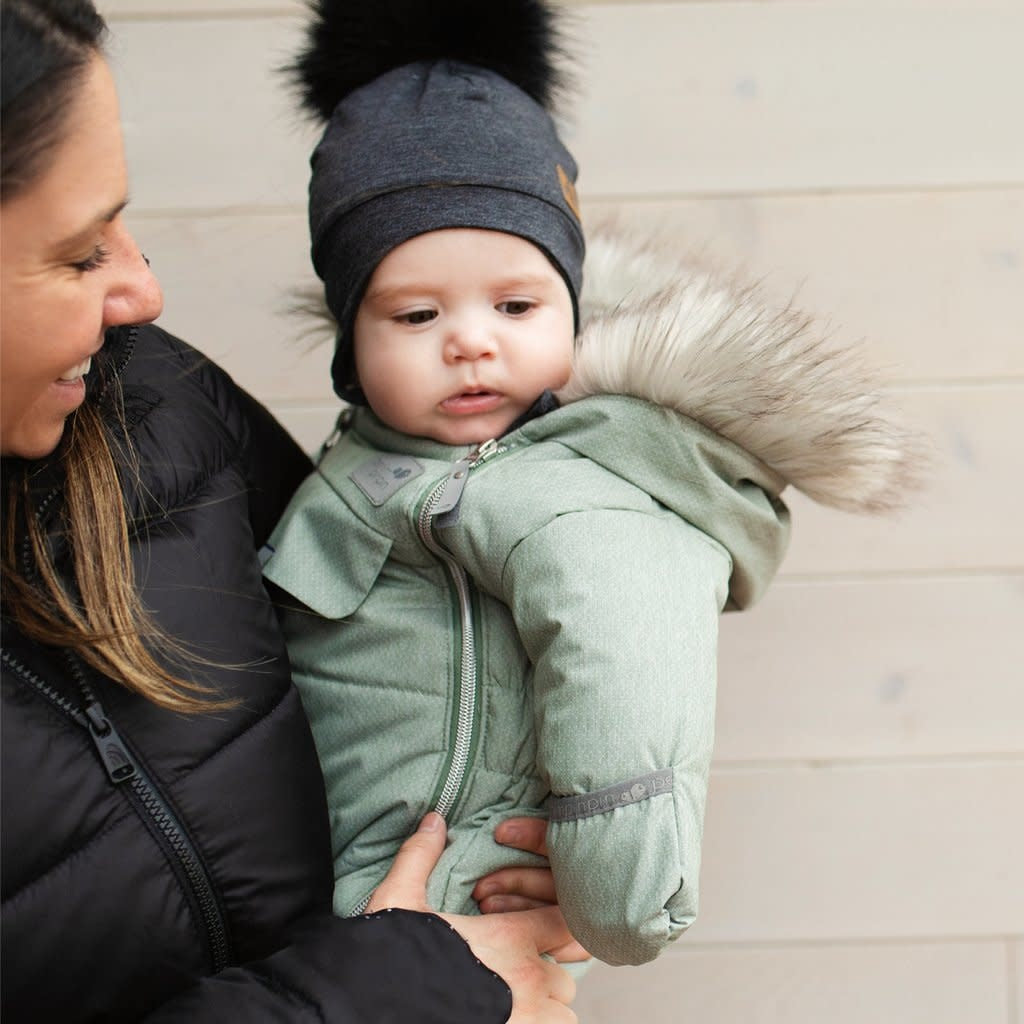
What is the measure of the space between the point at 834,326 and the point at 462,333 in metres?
0.61

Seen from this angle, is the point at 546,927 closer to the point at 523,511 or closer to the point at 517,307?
the point at 523,511

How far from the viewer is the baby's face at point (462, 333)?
3.44 feet

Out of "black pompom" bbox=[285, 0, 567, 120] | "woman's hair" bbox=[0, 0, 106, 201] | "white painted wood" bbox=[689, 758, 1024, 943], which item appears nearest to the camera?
"woman's hair" bbox=[0, 0, 106, 201]

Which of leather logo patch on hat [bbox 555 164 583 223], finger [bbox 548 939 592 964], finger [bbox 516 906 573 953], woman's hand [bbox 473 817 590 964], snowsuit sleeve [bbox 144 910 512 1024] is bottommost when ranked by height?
finger [bbox 548 939 592 964]

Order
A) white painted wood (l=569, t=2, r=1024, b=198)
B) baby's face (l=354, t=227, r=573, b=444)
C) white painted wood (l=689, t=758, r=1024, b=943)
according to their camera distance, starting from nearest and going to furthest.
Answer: baby's face (l=354, t=227, r=573, b=444) → white painted wood (l=569, t=2, r=1024, b=198) → white painted wood (l=689, t=758, r=1024, b=943)

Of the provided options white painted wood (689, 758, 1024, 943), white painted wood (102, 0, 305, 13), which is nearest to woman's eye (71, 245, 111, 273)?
white painted wood (102, 0, 305, 13)

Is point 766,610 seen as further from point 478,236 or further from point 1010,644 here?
point 478,236

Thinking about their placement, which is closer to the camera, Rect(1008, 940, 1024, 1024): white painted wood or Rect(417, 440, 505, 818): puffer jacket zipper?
Rect(417, 440, 505, 818): puffer jacket zipper

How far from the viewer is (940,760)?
1.53 metres

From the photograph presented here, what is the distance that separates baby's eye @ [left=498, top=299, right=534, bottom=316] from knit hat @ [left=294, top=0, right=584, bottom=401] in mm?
51

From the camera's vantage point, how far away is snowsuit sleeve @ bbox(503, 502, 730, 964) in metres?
0.87

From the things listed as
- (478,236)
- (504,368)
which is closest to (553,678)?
(504,368)

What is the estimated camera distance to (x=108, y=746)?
84 cm

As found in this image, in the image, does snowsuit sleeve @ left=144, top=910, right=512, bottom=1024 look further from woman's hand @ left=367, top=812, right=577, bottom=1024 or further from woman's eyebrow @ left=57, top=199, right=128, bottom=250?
woman's eyebrow @ left=57, top=199, right=128, bottom=250
